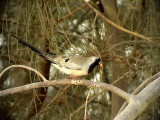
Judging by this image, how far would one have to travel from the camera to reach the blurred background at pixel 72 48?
1.94 m

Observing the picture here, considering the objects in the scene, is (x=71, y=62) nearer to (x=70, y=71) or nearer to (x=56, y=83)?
(x=70, y=71)

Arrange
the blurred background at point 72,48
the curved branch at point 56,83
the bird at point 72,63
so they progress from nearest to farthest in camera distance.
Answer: the curved branch at point 56,83 → the bird at point 72,63 → the blurred background at point 72,48

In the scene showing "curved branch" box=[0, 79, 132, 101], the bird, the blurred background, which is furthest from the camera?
the blurred background

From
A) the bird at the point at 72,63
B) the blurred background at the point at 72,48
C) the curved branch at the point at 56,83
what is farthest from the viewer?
the blurred background at the point at 72,48

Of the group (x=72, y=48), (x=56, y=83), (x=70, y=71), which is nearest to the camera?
(x=56, y=83)

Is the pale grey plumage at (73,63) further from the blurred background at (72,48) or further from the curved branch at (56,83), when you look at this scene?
the curved branch at (56,83)

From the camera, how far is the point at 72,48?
92.3 inches

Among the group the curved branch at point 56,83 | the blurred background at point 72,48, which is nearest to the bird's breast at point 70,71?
the blurred background at point 72,48

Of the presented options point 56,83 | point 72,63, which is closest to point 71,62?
point 72,63

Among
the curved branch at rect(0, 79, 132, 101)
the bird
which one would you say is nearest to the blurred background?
the bird

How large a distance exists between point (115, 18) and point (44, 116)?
34.8 inches

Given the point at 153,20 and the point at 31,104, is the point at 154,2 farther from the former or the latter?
the point at 31,104

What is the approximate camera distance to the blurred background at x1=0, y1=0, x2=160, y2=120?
1.94m

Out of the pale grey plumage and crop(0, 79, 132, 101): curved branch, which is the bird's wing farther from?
crop(0, 79, 132, 101): curved branch
